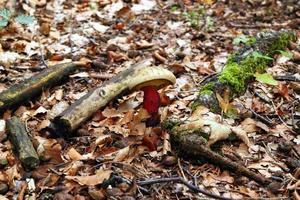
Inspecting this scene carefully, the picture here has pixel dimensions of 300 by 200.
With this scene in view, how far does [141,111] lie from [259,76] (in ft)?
4.15

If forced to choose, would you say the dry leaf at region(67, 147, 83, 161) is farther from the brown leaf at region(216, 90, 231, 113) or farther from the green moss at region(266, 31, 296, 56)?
the green moss at region(266, 31, 296, 56)

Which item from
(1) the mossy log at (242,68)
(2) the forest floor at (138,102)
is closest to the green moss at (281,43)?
(1) the mossy log at (242,68)

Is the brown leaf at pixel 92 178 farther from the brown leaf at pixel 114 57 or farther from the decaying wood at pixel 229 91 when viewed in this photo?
the brown leaf at pixel 114 57

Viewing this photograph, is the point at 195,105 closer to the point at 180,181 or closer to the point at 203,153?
the point at 203,153

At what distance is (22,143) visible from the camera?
3287 mm

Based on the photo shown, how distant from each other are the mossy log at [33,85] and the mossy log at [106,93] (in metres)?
0.63

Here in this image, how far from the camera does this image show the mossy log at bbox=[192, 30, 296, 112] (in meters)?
3.81

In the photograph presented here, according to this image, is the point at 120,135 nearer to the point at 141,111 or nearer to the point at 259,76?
the point at 141,111

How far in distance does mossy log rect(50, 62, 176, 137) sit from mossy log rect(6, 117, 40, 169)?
26 centimetres

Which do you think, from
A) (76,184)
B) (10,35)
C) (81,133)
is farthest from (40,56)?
(76,184)

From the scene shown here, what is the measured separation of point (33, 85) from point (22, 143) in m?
0.96

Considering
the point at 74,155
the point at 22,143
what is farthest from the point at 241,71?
the point at 22,143

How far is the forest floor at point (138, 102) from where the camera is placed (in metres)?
2.95

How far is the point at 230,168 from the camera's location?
9.94 ft
